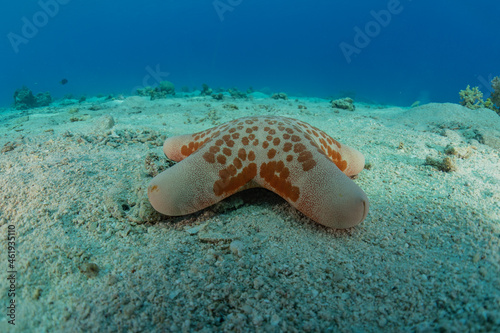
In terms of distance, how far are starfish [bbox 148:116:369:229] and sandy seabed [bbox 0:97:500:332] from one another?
0.82 ft

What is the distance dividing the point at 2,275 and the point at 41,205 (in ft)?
3.02

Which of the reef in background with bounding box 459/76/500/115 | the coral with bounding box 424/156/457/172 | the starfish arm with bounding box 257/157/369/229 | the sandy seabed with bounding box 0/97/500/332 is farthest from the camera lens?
the reef in background with bounding box 459/76/500/115

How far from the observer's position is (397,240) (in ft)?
7.42

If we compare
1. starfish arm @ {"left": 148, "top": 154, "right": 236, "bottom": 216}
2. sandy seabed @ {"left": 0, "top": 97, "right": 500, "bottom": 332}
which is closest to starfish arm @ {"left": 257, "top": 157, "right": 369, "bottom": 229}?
sandy seabed @ {"left": 0, "top": 97, "right": 500, "bottom": 332}

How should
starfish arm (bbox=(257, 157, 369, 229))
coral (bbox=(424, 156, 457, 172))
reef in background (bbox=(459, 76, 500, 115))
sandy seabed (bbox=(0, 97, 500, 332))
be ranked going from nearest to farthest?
sandy seabed (bbox=(0, 97, 500, 332)) < starfish arm (bbox=(257, 157, 369, 229)) < coral (bbox=(424, 156, 457, 172)) < reef in background (bbox=(459, 76, 500, 115))

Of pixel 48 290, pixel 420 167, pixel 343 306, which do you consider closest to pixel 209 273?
pixel 343 306

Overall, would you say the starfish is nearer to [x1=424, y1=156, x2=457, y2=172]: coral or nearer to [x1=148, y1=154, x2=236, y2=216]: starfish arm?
[x1=148, y1=154, x2=236, y2=216]: starfish arm

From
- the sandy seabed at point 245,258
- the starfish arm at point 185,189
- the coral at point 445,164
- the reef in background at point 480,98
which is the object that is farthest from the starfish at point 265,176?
the reef in background at point 480,98

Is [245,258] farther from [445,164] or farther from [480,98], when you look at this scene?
[480,98]

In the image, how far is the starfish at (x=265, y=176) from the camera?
2299mm

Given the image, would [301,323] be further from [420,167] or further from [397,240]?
[420,167]

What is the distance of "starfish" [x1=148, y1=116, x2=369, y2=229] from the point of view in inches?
90.5

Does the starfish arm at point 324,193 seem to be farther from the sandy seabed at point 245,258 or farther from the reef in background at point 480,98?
the reef in background at point 480,98

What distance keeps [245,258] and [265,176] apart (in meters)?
0.88
